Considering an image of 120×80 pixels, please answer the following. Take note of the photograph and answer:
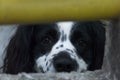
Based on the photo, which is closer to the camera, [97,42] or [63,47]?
[63,47]

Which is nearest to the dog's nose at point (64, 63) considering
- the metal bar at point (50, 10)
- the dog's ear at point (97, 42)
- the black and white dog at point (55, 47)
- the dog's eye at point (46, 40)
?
the black and white dog at point (55, 47)

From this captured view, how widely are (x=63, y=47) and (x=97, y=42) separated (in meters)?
0.46

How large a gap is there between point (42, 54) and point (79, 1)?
2.71 meters

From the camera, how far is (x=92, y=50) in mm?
4141

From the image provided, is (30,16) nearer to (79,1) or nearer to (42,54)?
(79,1)

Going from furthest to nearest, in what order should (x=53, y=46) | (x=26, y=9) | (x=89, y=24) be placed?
(x=89, y=24) < (x=53, y=46) < (x=26, y=9)

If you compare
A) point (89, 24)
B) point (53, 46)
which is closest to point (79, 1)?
point (53, 46)

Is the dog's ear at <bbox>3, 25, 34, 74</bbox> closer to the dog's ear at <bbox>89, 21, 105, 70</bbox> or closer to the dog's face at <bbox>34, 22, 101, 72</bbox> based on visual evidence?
the dog's face at <bbox>34, 22, 101, 72</bbox>

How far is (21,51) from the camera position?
4180mm

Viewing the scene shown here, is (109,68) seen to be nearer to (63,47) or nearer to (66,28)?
(63,47)

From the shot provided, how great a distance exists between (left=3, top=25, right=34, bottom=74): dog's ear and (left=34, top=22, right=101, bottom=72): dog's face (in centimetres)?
9

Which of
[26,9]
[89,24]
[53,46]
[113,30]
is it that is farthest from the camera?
[89,24]

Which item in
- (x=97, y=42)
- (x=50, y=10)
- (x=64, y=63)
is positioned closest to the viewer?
(x=50, y=10)

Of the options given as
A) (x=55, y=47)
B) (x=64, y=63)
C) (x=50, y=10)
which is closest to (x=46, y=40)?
(x=55, y=47)
